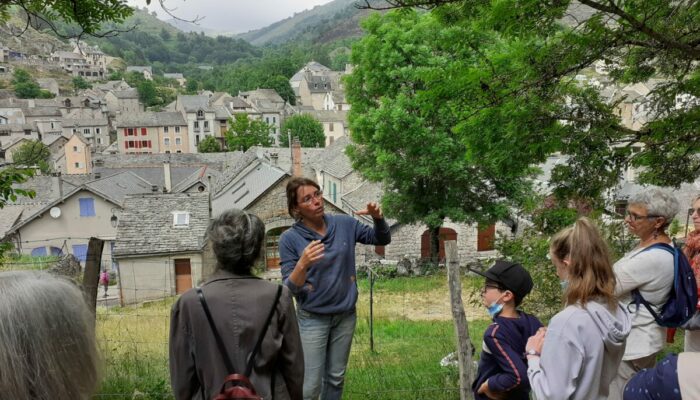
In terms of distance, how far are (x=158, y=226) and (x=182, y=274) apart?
2.55 metres

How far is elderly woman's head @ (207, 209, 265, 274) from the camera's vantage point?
2613mm

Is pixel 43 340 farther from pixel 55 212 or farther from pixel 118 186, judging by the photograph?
pixel 118 186

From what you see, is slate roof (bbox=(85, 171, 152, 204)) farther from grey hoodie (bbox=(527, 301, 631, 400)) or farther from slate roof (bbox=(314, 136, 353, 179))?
grey hoodie (bbox=(527, 301, 631, 400))

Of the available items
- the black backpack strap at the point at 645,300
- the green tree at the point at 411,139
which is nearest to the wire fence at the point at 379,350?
the black backpack strap at the point at 645,300

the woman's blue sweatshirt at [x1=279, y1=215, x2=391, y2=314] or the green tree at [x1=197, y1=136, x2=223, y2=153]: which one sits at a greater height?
the green tree at [x1=197, y1=136, x2=223, y2=153]

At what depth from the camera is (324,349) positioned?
3.78 metres

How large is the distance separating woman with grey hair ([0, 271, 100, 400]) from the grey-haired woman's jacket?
917mm

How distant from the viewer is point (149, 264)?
23844 millimetres

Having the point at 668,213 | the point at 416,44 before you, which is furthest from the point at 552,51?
the point at 416,44

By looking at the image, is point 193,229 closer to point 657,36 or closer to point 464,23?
point 464,23

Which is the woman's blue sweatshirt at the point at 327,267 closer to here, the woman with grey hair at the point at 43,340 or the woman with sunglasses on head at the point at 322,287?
the woman with sunglasses on head at the point at 322,287

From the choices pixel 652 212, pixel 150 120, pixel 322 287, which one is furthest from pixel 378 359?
pixel 150 120

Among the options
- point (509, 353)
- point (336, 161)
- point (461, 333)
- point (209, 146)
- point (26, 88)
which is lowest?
point (461, 333)

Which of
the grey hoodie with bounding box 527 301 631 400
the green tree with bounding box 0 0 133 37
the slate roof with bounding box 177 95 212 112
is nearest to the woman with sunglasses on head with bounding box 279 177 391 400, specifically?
the grey hoodie with bounding box 527 301 631 400
